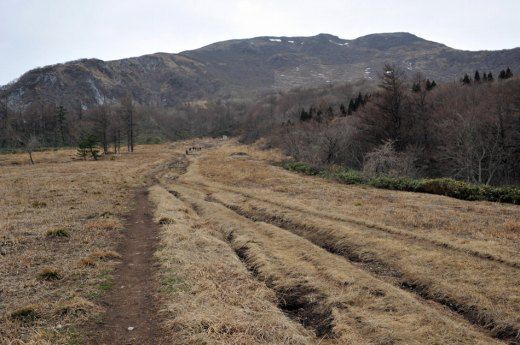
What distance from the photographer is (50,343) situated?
326 inches

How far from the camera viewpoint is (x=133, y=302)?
10953mm

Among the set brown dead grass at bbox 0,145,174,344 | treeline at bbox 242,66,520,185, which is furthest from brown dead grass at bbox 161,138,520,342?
treeline at bbox 242,66,520,185

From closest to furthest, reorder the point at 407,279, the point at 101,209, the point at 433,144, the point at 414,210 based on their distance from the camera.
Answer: the point at 407,279 < the point at 414,210 < the point at 101,209 < the point at 433,144

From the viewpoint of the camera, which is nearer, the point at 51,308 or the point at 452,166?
the point at 51,308

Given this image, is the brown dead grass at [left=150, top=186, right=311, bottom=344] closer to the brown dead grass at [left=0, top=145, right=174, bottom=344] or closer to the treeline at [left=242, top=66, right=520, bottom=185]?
the brown dead grass at [left=0, top=145, right=174, bottom=344]

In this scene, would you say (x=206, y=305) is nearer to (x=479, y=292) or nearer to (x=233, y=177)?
(x=479, y=292)

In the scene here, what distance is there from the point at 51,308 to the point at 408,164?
3910 cm

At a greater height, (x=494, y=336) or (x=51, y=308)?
(x=51, y=308)

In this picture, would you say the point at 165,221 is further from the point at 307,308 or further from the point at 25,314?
the point at 307,308

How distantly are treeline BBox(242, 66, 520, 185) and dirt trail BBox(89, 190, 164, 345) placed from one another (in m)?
27.4

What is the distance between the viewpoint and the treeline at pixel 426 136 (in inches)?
1786

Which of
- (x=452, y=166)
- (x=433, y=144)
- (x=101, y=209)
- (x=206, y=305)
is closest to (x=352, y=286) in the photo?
(x=206, y=305)

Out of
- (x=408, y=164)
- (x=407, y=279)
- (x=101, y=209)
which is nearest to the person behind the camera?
(x=407, y=279)

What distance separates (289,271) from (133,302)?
5.50 m
